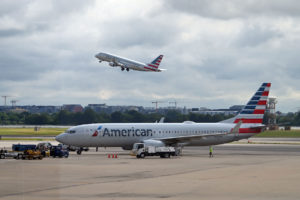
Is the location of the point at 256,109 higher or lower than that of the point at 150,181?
higher

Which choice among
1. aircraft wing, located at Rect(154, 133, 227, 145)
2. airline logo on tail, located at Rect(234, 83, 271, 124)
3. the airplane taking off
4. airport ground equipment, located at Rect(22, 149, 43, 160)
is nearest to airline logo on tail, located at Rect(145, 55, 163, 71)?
the airplane taking off

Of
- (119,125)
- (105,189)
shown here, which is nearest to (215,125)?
(119,125)

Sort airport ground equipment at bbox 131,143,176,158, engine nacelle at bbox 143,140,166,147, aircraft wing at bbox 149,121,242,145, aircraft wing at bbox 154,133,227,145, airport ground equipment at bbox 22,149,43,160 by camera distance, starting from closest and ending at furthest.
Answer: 1. airport ground equipment at bbox 22,149,43,160
2. airport ground equipment at bbox 131,143,176,158
3. engine nacelle at bbox 143,140,166,147
4. aircraft wing at bbox 149,121,242,145
5. aircraft wing at bbox 154,133,227,145

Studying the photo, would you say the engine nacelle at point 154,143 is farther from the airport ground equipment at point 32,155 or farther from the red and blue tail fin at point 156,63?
the red and blue tail fin at point 156,63

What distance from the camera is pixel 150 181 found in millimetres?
41719

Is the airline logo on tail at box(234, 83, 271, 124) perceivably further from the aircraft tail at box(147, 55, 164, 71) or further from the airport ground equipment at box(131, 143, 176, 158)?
the aircraft tail at box(147, 55, 164, 71)

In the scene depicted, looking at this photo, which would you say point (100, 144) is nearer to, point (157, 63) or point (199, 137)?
point (199, 137)

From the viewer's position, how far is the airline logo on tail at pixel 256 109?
8275 centimetres

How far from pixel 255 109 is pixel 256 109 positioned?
0.57 ft

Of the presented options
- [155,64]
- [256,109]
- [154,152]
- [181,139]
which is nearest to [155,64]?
[155,64]

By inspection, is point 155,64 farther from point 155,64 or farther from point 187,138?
point 187,138

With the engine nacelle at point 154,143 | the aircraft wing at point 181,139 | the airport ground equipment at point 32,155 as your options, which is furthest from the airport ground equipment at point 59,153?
the aircraft wing at point 181,139

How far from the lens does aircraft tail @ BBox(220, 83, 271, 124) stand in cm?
8275

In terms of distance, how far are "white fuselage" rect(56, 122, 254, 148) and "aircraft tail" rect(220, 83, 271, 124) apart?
223 centimetres
